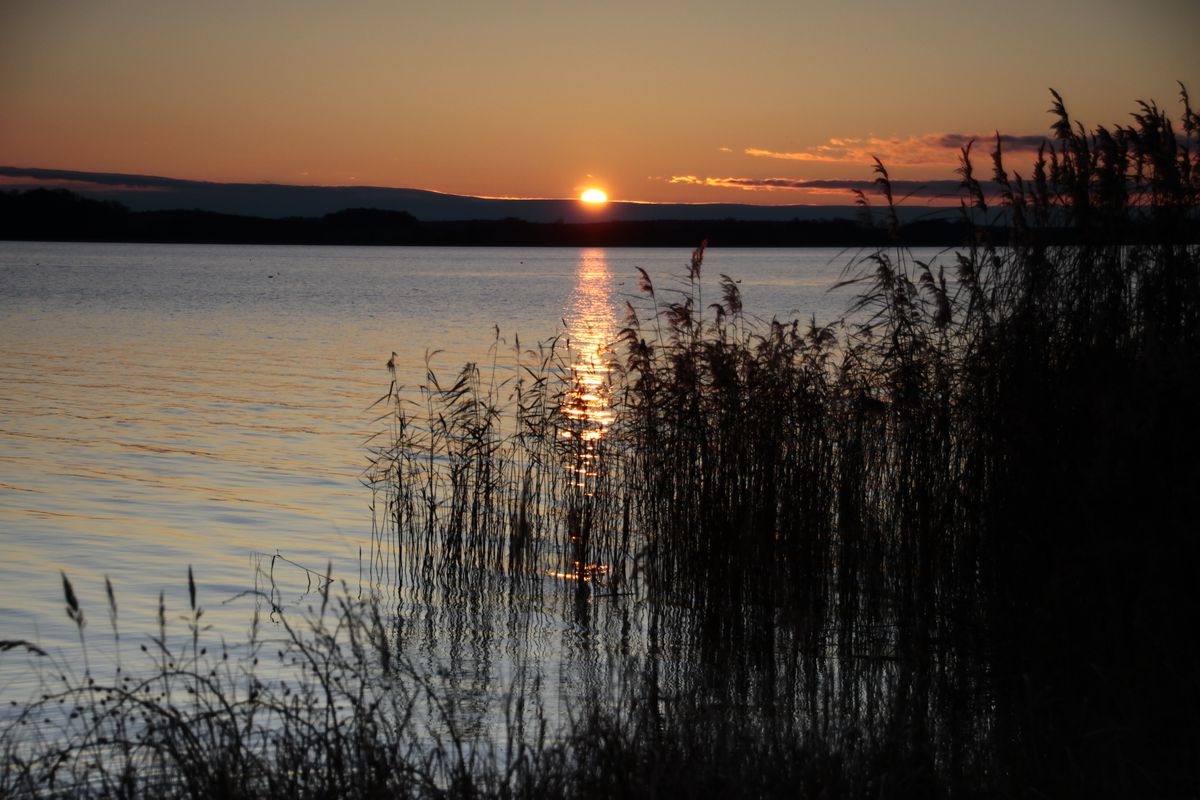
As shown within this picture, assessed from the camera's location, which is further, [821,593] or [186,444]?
[186,444]

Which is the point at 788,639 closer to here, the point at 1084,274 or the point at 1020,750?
the point at 1020,750

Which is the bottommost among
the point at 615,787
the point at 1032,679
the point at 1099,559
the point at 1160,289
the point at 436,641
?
the point at 436,641

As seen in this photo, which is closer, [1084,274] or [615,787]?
[615,787]

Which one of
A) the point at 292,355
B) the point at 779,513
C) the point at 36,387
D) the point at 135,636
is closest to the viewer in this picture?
the point at 135,636

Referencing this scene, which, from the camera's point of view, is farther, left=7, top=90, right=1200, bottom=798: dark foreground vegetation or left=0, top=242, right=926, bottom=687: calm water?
left=0, top=242, right=926, bottom=687: calm water

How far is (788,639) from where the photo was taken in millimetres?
9156

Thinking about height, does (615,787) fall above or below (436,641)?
above

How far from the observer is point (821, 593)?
31.8 ft

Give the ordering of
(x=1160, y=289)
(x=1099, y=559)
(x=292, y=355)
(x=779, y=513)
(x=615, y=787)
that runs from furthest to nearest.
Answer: (x=292, y=355), (x=779, y=513), (x=1160, y=289), (x=1099, y=559), (x=615, y=787)

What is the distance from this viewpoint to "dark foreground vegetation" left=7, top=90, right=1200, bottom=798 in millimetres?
5246

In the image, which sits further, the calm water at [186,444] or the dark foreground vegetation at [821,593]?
Answer: the calm water at [186,444]

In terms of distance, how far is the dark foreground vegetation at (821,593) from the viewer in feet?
17.2

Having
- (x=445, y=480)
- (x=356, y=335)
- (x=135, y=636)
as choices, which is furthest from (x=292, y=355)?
(x=135, y=636)

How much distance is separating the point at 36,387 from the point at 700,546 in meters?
19.9
